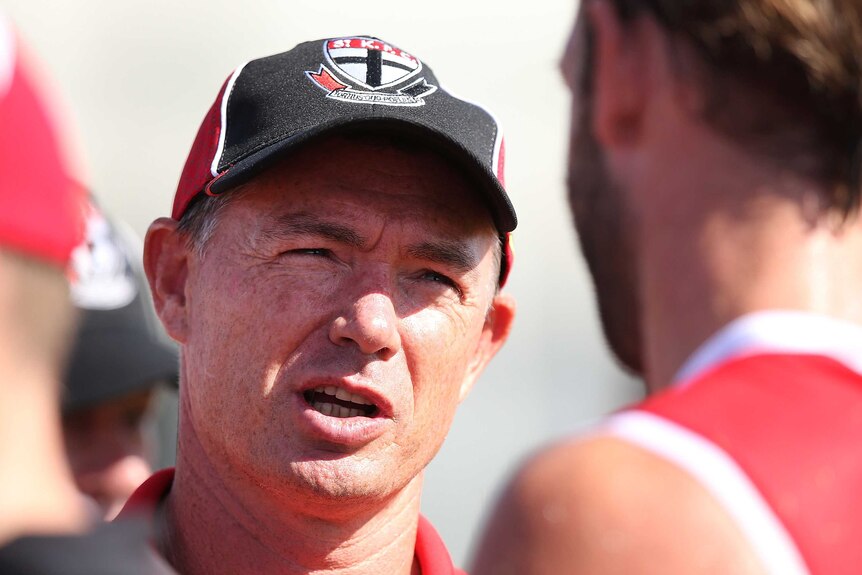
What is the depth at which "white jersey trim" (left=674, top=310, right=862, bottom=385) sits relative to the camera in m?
1.51

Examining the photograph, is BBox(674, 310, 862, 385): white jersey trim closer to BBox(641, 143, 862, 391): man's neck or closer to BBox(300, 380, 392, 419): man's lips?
BBox(641, 143, 862, 391): man's neck

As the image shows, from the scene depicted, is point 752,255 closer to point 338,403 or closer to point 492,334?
point 338,403

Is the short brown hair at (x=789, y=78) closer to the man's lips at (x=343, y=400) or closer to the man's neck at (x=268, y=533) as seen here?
the man's lips at (x=343, y=400)

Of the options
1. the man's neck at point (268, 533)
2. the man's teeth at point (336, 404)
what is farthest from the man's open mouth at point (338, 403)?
the man's neck at point (268, 533)

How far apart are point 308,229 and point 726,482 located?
1252 mm

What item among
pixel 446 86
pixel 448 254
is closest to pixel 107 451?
pixel 448 254

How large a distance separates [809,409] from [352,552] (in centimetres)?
120

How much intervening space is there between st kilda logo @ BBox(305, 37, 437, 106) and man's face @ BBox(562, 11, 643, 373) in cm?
79

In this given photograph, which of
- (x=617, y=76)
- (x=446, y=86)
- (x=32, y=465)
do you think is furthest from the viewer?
(x=446, y=86)

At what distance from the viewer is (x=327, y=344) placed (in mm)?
2363

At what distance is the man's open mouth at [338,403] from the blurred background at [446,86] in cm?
495

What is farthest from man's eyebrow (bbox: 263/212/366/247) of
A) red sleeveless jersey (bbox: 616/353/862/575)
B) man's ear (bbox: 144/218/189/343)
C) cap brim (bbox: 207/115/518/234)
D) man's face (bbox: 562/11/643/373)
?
red sleeveless jersey (bbox: 616/353/862/575)

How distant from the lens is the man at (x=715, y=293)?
1354mm

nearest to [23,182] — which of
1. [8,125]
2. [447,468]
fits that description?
[8,125]
